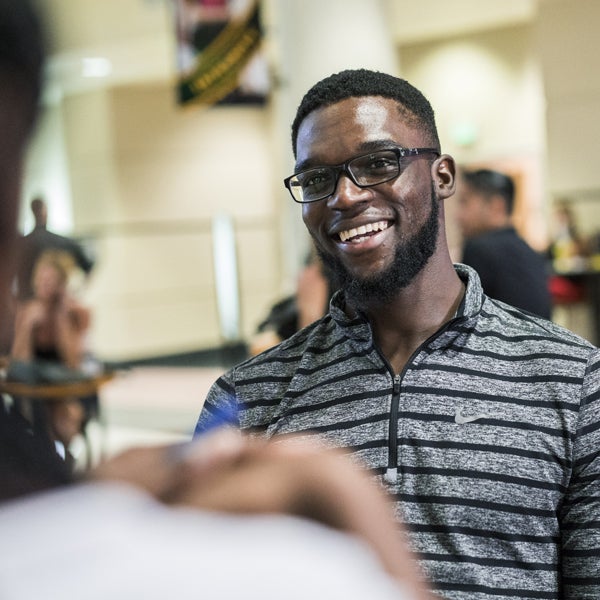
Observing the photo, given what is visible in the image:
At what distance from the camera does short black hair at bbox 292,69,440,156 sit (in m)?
1.53

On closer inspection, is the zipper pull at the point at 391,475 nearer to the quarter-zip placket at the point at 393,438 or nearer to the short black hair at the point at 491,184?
the quarter-zip placket at the point at 393,438

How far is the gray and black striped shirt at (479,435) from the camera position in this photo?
1.30 meters

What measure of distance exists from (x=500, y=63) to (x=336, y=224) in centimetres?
1077

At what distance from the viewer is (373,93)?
5.01 ft

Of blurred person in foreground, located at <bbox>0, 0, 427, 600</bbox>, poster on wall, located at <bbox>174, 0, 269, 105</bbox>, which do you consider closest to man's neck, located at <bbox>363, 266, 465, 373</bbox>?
blurred person in foreground, located at <bbox>0, 0, 427, 600</bbox>

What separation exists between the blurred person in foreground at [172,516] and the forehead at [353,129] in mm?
1183

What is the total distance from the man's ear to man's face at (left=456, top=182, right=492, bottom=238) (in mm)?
2398

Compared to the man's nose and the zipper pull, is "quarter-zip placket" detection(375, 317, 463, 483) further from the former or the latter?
the man's nose

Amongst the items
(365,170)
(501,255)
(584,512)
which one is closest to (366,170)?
(365,170)

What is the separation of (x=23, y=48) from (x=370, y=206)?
123 centimetres

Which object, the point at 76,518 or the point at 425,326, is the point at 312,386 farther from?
the point at 76,518

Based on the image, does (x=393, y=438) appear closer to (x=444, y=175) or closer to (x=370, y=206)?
(x=370, y=206)

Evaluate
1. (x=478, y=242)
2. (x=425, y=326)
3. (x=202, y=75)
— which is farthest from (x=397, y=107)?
(x=202, y=75)

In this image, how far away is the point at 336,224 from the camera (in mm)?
1512
